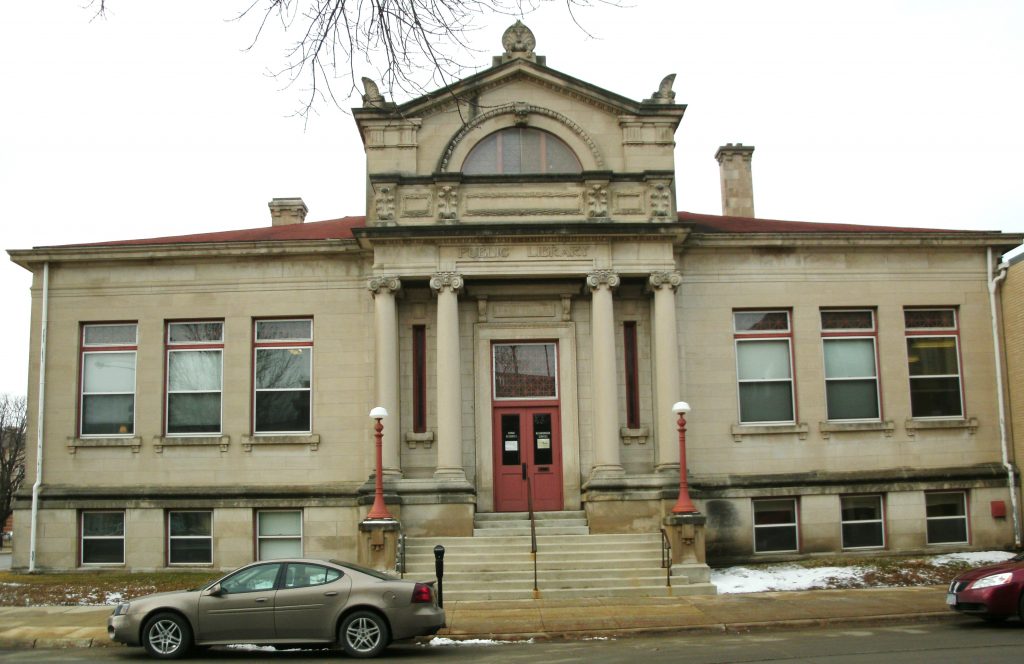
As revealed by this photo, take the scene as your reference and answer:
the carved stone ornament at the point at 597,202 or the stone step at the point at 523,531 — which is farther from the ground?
the carved stone ornament at the point at 597,202

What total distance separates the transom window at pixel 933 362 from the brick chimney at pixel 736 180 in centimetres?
726

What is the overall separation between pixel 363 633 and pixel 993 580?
8.98m

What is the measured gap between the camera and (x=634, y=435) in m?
23.8

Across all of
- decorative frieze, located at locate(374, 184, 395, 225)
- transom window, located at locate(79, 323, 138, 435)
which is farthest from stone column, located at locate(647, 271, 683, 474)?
transom window, located at locate(79, 323, 138, 435)

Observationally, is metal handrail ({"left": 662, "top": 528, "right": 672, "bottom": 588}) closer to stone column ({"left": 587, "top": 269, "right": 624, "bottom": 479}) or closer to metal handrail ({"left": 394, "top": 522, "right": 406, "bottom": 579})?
stone column ({"left": 587, "top": 269, "right": 624, "bottom": 479})

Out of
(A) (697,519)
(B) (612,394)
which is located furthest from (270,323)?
(A) (697,519)

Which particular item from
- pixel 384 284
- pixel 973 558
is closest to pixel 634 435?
pixel 384 284

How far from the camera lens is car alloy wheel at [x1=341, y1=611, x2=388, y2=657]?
45.4 feet

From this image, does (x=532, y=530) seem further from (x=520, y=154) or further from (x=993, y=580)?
(x=520, y=154)

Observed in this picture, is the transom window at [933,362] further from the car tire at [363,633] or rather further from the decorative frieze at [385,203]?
the car tire at [363,633]

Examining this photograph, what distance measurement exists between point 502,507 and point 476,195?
707 cm

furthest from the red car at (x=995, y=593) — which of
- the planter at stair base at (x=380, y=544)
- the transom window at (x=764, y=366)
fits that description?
the planter at stair base at (x=380, y=544)

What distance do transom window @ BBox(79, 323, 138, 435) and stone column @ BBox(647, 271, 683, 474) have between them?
12098 millimetres

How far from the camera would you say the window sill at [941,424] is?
24.5 meters
